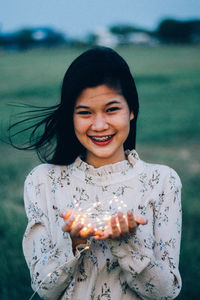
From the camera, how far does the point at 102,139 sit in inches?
86.8

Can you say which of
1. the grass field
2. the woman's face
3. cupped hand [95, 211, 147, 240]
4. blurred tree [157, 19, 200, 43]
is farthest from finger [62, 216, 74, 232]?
blurred tree [157, 19, 200, 43]

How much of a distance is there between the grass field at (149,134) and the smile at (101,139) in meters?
0.84

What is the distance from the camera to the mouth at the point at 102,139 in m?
2.20

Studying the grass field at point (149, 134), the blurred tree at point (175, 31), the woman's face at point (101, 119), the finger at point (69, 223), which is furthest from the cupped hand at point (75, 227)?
the blurred tree at point (175, 31)

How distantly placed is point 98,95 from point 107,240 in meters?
0.71

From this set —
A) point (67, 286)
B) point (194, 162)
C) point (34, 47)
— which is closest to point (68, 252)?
point (67, 286)

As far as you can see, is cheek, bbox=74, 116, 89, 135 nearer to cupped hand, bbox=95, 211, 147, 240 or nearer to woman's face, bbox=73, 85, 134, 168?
woman's face, bbox=73, 85, 134, 168

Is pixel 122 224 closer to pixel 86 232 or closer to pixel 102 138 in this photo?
pixel 86 232

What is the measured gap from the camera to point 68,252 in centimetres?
197

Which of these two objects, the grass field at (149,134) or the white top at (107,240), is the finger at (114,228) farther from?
the grass field at (149,134)

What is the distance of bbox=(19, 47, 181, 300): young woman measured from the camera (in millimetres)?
1979

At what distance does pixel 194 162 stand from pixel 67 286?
536cm

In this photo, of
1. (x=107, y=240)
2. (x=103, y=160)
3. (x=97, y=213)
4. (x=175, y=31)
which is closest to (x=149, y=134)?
(x=103, y=160)

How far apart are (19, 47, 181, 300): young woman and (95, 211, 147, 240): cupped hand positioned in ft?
0.12
